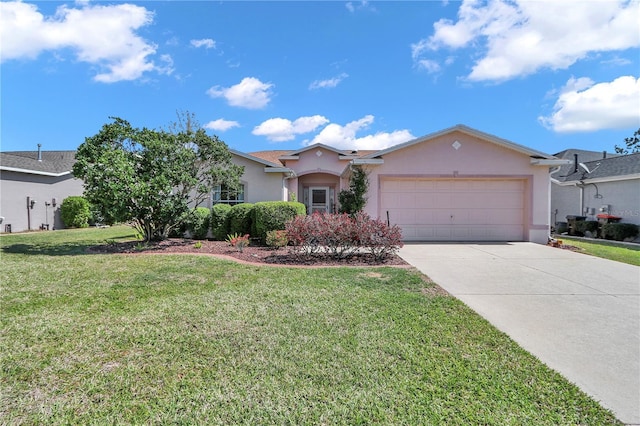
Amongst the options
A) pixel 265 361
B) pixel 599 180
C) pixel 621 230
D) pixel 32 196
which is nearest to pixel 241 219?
pixel 265 361

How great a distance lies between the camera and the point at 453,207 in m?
12.5

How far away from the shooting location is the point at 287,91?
1661cm

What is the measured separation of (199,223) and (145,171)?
2.74 metres

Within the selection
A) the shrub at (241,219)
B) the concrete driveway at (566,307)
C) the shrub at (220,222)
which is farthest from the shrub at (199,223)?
the concrete driveway at (566,307)

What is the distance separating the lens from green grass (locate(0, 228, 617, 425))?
239cm

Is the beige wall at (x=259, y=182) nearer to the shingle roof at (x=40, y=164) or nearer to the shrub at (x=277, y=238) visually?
the shrub at (x=277, y=238)

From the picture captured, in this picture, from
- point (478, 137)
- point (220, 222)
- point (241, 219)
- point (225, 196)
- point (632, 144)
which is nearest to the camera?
point (241, 219)

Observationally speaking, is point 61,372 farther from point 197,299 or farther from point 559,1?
point 559,1

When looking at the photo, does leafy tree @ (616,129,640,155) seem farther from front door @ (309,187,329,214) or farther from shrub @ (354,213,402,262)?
shrub @ (354,213,402,262)

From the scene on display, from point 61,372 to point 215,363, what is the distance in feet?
4.60

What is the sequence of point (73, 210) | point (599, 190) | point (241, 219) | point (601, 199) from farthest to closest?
point (73, 210)
point (599, 190)
point (601, 199)
point (241, 219)

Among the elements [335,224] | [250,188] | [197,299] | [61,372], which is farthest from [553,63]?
[61,372]

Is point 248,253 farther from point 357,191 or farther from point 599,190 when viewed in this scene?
point 599,190

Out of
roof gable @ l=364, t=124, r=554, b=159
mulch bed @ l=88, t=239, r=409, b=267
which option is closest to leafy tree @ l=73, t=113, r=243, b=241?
mulch bed @ l=88, t=239, r=409, b=267
